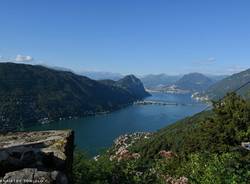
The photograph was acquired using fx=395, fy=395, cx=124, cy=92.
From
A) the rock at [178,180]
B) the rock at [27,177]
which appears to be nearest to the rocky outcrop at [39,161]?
the rock at [27,177]

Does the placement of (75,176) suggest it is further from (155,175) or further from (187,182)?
(187,182)

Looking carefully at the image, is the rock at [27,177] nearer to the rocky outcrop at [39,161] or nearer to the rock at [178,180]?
the rocky outcrop at [39,161]

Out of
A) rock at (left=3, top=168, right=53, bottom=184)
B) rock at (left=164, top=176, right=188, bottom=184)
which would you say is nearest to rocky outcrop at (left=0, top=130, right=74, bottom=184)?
rock at (left=3, top=168, right=53, bottom=184)

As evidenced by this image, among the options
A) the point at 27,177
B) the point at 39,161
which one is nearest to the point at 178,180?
the point at 39,161

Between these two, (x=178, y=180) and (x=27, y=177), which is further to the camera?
(x=178, y=180)

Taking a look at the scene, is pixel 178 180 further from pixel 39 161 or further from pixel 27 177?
pixel 27 177

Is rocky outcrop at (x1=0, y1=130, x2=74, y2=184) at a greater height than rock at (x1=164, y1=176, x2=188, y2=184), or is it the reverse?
rocky outcrop at (x1=0, y1=130, x2=74, y2=184)

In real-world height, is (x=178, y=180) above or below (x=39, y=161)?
below

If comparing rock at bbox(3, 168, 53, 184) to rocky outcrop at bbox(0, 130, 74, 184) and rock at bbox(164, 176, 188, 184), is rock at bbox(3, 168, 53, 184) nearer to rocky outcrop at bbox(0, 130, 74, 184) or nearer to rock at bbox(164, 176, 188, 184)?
rocky outcrop at bbox(0, 130, 74, 184)

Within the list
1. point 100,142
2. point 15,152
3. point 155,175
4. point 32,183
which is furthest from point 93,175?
point 100,142
